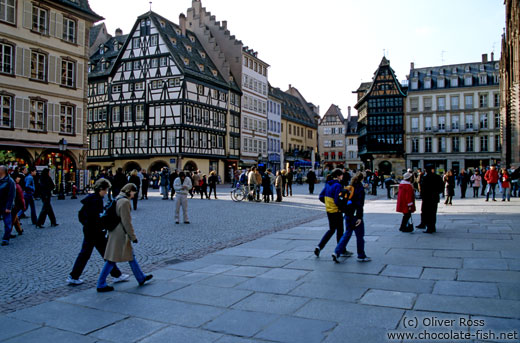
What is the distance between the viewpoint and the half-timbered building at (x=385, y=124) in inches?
2808

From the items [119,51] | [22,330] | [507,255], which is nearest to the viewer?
[22,330]

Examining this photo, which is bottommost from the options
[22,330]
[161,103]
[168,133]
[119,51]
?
[22,330]

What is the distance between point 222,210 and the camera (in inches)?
744

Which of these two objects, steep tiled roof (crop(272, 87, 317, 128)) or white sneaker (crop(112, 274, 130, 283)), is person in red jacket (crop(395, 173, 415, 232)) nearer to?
white sneaker (crop(112, 274, 130, 283))

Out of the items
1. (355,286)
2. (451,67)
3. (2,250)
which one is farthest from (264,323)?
(451,67)

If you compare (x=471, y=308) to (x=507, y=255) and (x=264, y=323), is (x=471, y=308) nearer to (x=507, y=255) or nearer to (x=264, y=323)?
(x=264, y=323)

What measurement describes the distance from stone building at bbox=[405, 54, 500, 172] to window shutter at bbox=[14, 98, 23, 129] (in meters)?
57.6

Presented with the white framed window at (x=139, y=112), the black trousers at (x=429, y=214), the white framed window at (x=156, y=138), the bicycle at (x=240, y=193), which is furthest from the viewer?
the white framed window at (x=139, y=112)

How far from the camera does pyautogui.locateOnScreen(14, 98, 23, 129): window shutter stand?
87.2 ft

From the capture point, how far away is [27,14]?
27.0m

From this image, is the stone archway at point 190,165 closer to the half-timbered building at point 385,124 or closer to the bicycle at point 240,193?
the bicycle at point 240,193

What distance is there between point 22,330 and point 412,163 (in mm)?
72118

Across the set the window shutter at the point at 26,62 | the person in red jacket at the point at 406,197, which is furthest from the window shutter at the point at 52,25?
the person in red jacket at the point at 406,197

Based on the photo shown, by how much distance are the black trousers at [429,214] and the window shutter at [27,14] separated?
25.3 metres
